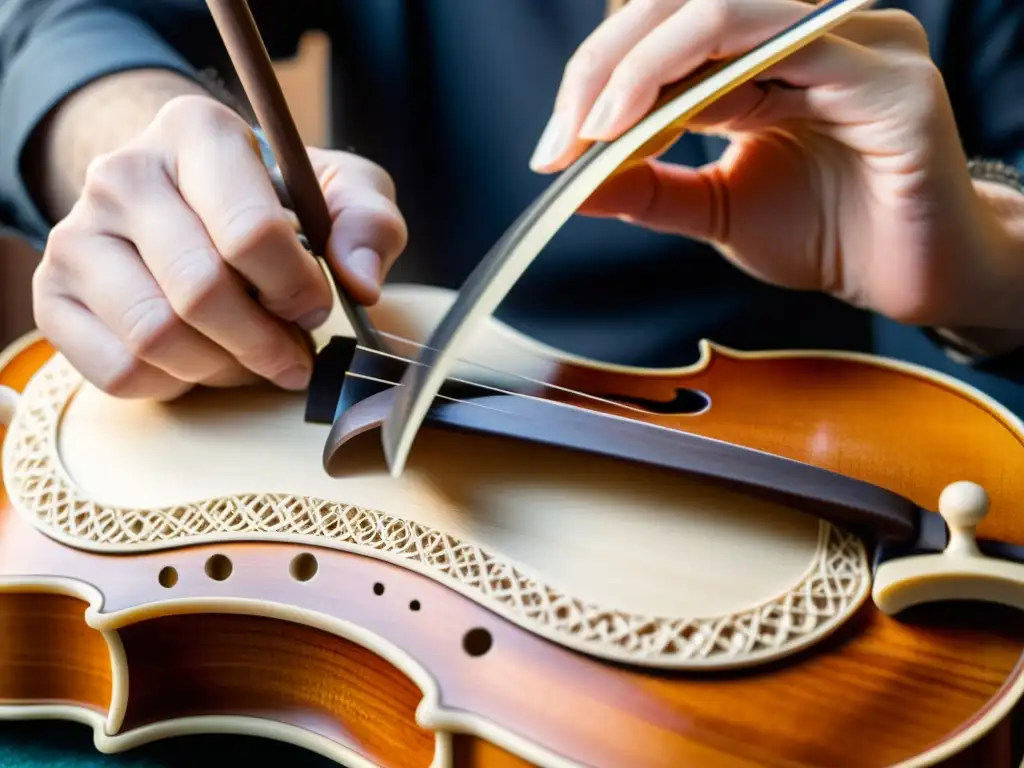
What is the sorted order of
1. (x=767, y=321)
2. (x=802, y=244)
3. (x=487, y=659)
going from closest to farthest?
(x=487, y=659), (x=802, y=244), (x=767, y=321)

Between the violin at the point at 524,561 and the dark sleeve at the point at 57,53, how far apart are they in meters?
0.20

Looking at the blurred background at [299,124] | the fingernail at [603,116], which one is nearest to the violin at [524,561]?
the fingernail at [603,116]

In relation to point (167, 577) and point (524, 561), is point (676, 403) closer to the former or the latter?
point (524, 561)

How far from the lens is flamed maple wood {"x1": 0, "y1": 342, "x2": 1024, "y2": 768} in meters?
0.31

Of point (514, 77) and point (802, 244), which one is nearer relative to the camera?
point (802, 244)

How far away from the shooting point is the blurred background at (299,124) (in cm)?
69

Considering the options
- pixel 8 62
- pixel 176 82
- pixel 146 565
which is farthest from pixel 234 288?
pixel 8 62

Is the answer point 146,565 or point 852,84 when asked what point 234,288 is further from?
point 852,84

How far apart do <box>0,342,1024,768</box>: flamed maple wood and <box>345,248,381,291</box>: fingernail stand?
152 mm

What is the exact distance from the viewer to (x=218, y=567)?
391mm

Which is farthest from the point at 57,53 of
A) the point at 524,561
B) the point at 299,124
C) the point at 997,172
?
the point at 997,172

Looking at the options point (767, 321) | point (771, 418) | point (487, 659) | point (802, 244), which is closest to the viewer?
point (487, 659)

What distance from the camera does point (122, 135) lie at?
1.84ft

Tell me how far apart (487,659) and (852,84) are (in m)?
0.32
